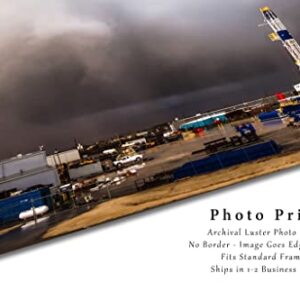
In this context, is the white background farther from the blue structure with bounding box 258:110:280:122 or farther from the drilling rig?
the drilling rig

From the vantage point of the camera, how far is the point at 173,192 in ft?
7.54

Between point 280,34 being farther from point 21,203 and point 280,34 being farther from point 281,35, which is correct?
point 21,203

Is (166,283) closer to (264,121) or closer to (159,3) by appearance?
(264,121)

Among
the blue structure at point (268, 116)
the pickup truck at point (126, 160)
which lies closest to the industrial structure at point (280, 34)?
the blue structure at point (268, 116)

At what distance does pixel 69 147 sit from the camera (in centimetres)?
222

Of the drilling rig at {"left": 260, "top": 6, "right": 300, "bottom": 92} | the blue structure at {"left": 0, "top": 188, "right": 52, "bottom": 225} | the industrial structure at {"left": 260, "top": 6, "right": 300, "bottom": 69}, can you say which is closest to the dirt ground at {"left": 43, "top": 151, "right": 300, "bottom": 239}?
the blue structure at {"left": 0, "top": 188, "right": 52, "bottom": 225}

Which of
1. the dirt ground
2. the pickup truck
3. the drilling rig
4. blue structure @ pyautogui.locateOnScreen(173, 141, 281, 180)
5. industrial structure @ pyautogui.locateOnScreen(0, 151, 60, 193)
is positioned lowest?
the dirt ground

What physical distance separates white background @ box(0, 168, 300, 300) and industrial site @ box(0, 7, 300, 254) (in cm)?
8

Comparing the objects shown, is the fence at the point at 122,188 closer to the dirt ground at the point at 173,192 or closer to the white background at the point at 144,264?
the dirt ground at the point at 173,192

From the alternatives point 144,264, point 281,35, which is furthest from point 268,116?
point 144,264

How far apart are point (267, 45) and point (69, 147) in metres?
1.47

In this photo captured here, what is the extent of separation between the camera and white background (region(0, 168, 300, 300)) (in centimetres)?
210

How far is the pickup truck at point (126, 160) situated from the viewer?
230cm

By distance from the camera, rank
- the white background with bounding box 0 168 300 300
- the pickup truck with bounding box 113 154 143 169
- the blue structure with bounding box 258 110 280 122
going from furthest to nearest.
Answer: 1. the blue structure with bounding box 258 110 280 122
2. the pickup truck with bounding box 113 154 143 169
3. the white background with bounding box 0 168 300 300
